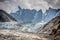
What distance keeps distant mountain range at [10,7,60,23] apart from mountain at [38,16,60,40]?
176mm

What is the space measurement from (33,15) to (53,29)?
0.97 metres

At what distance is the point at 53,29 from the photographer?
249 inches

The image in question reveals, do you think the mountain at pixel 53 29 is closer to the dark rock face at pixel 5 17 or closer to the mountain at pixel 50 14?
the mountain at pixel 50 14

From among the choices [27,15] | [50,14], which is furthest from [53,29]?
[27,15]

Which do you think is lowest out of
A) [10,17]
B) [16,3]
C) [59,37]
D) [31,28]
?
[59,37]

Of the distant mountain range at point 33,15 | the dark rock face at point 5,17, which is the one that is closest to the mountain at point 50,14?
the distant mountain range at point 33,15

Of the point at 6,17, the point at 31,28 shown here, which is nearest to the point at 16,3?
the point at 6,17

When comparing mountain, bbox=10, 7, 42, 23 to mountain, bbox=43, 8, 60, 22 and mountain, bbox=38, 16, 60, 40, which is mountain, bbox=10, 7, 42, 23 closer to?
mountain, bbox=43, 8, 60, 22

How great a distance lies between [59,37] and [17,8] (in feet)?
6.35

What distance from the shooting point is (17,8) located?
258 inches

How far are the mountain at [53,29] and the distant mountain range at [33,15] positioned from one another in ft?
0.58

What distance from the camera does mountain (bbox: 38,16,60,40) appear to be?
6.22 m

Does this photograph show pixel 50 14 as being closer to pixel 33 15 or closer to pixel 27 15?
pixel 33 15

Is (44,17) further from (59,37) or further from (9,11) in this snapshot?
(9,11)
